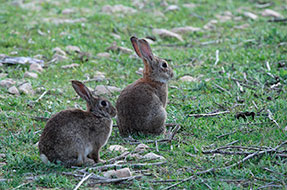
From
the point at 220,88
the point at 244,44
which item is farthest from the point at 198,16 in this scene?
the point at 220,88

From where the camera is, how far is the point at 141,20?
11.7 m

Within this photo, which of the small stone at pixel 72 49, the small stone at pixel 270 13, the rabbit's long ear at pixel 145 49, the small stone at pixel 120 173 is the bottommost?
the small stone at pixel 270 13

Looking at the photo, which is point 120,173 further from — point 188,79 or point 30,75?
point 30,75

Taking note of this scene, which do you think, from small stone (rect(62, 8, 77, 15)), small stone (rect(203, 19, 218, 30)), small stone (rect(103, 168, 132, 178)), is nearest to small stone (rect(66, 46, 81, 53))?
small stone (rect(62, 8, 77, 15))

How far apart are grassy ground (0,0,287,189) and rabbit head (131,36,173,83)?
0.58 m

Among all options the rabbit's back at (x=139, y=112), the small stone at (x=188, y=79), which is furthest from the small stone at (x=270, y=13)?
the rabbit's back at (x=139, y=112)

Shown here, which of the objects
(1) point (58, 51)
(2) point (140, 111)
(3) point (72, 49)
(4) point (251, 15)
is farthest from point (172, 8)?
(2) point (140, 111)

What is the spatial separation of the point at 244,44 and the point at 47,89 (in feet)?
14.4

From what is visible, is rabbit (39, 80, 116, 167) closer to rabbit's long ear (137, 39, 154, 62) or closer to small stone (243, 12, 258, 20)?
rabbit's long ear (137, 39, 154, 62)

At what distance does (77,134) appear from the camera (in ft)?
16.3

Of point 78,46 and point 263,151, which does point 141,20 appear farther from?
point 263,151

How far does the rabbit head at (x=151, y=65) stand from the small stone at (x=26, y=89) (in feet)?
6.44

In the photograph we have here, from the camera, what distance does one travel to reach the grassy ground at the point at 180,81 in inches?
189

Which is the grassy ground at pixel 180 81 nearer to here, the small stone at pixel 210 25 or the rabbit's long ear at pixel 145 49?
the small stone at pixel 210 25
